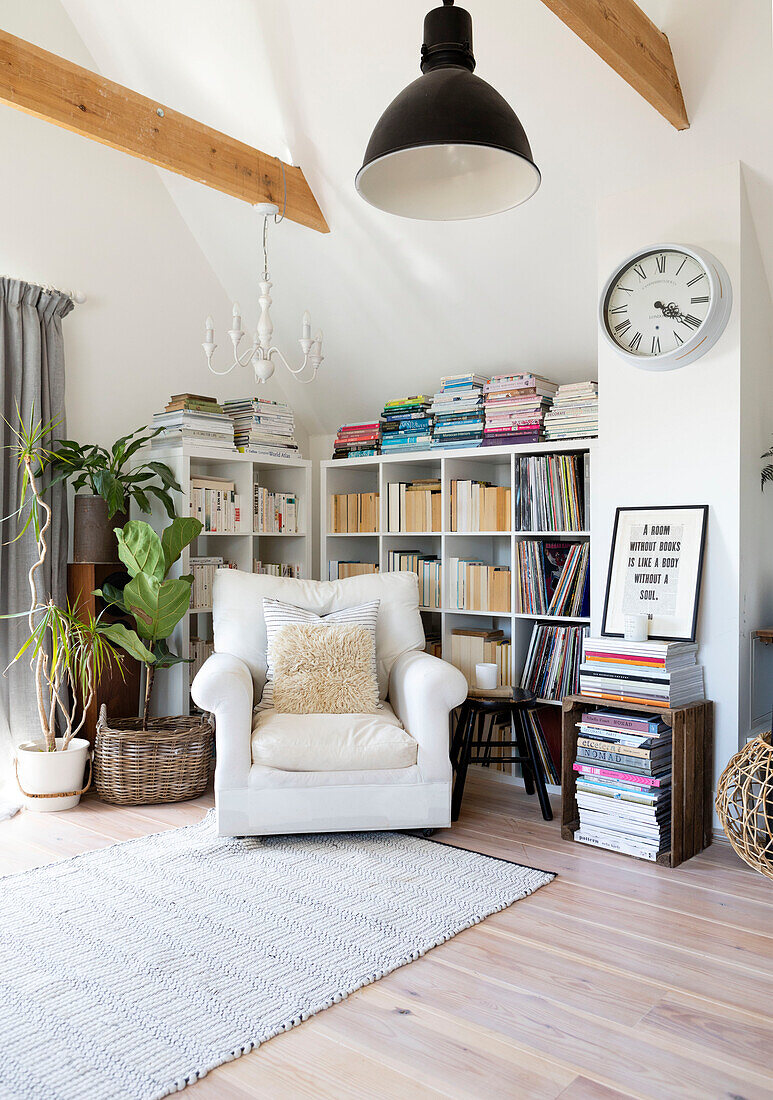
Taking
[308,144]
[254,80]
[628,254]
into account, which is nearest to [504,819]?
[628,254]

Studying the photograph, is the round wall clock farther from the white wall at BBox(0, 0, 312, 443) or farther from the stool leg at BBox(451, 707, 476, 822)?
the white wall at BBox(0, 0, 312, 443)

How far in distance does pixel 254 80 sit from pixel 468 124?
237cm

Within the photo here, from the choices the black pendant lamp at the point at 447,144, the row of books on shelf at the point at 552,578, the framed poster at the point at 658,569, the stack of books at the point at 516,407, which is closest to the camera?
the black pendant lamp at the point at 447,144

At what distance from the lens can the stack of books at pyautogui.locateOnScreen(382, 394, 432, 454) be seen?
4234 millimetres

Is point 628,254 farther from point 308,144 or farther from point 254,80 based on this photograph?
point 254,80

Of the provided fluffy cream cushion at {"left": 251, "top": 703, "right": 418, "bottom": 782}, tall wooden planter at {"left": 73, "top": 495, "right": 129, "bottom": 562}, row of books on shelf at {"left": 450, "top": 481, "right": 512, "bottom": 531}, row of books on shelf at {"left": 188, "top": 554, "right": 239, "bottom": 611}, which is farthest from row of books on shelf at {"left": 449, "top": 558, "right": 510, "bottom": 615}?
tall wooden planter at {"left": 73, "top": 495, "right": 129, "bottom": 562}

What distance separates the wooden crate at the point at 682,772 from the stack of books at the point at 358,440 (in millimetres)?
1832

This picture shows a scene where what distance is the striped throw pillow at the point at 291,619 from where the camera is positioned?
11.3ft

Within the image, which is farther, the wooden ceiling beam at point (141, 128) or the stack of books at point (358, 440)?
the stack of books at point (358, 440)

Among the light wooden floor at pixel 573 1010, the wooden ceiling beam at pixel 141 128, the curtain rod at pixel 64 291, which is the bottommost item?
the light wooden floor at pixel 573 1010

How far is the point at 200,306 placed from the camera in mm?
4629

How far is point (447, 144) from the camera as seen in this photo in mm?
1672

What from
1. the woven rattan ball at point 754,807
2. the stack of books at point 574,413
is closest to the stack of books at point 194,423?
the stack of books at point 574,413

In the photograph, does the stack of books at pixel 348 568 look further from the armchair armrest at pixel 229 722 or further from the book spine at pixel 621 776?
the book spine at pixel 621 776
